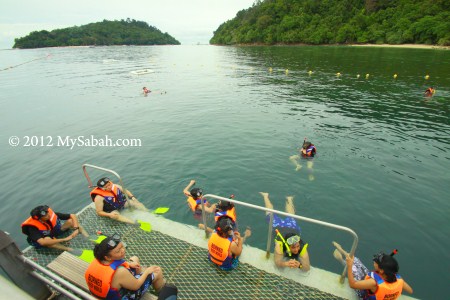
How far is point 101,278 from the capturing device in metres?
4.77

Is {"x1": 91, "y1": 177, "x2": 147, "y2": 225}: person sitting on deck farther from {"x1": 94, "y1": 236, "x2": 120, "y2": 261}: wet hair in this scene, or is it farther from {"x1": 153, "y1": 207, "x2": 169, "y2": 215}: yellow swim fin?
{"x1": 94, "y1": 236, "x2": 120, "y2": 261}: wet hair

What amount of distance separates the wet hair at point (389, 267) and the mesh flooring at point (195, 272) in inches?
50.9

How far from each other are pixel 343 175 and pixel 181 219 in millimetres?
8343

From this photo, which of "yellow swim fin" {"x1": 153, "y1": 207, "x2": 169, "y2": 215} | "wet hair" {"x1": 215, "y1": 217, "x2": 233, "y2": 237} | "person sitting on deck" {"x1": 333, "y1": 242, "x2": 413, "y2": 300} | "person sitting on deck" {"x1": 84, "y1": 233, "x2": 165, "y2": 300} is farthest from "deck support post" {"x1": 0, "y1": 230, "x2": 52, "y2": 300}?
"person sitting on deck" {"x1": 333, "y1": 242, "x2": 413, "y2": 300}

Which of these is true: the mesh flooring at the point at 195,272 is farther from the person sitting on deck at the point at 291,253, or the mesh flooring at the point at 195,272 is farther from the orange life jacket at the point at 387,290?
the orange life jacket at the point at 387,290

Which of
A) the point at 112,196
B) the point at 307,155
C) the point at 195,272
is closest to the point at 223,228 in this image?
the point at 195,272

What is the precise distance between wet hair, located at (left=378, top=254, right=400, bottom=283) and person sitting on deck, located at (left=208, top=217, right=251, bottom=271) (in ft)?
10.2

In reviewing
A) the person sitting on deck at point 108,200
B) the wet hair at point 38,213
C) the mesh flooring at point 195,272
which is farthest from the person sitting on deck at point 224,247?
the wet hair at point 38,213

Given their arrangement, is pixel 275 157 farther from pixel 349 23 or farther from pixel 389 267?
pixel 349 23

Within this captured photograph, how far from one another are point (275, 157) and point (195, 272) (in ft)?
30.6

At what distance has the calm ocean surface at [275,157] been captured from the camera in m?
9.15

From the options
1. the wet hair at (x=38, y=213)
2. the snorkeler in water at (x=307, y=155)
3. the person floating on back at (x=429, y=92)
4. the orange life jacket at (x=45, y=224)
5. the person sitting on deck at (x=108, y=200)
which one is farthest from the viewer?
the person floating on back at (x=429, y=92)

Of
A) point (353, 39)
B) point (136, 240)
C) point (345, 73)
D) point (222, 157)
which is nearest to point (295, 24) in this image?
point (353, 39)

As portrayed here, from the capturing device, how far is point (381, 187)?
450 inches
